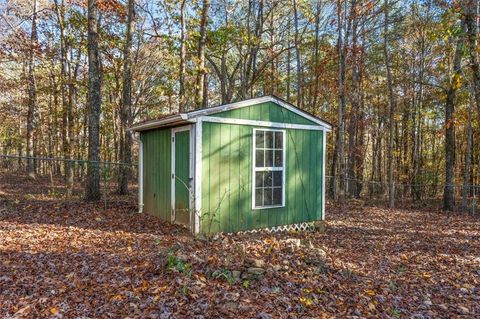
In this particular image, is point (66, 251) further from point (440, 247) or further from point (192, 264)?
point (440, 247)

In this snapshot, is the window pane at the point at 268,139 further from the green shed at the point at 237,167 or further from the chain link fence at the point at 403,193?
the chain link fence at the point at 403,193

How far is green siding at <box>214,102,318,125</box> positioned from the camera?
6.25 meters

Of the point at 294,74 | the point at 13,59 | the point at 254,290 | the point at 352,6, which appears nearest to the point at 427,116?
the point at 294,74

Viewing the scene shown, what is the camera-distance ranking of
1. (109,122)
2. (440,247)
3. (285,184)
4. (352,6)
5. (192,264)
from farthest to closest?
(109,122) → (352,6) → (285,184) → (440,247) → (192,264)

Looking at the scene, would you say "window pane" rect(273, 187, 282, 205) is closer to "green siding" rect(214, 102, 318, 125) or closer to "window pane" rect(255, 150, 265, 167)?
"window pane" rect(255, 150, 265, 167)

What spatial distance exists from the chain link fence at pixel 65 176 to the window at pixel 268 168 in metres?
3.74

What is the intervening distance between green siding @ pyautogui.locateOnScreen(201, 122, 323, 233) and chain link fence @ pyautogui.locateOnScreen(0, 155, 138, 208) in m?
3.16

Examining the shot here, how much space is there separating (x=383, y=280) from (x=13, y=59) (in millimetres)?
15011

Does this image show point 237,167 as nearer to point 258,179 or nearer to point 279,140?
point 258,179

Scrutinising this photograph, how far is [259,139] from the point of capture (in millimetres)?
6602

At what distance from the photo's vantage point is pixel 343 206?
1078 centimetres

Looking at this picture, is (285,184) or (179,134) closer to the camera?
(179,134)

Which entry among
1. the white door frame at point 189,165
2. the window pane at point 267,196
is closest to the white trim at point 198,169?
the white door frame at point 189,165

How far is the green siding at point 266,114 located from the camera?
625cm
